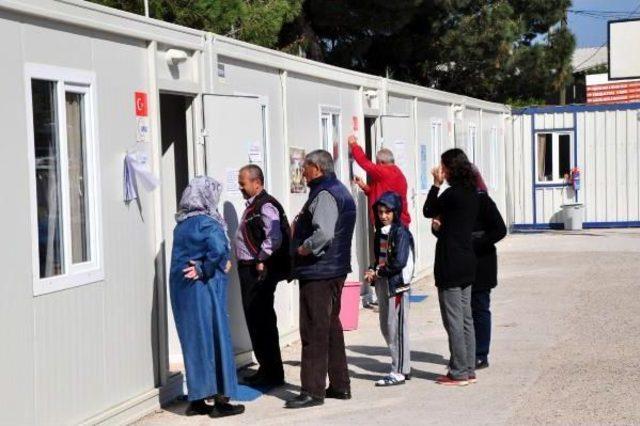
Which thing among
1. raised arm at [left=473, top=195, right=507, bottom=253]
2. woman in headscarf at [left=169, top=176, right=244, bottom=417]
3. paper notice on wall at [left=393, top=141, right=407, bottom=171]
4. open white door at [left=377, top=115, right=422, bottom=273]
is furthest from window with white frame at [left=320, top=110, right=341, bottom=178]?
woman in headscarf at [left=169, top=176, right=244, bottom=417]

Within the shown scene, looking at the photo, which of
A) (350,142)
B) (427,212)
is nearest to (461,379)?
(427,212)

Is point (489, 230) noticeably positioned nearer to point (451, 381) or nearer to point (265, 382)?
point (451, 381)

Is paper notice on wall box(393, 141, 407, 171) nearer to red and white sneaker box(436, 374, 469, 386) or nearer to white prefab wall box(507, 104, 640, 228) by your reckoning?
red and white sneaker box(436, 374, 469, 386)

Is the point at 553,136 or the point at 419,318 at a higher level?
the point at 553,136

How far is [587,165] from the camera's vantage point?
1019 inches

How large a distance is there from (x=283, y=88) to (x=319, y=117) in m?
1.29

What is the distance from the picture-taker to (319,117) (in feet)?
40.4

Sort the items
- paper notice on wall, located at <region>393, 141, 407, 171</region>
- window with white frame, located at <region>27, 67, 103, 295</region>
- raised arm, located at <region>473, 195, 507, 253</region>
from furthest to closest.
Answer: paper notice on wall, located at <region>393, 141, 407, 171</region> < raised arm, located at <region>473, 195, 507, 253</region> < window with white frame, located at <region>27, 67, 103, 295</region>

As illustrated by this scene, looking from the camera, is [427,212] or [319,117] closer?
[427,212]

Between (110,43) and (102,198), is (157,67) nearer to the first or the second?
(110,43)

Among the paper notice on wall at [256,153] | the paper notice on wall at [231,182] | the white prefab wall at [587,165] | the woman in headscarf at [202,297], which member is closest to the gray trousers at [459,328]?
the woman in headscarf at [202,297]

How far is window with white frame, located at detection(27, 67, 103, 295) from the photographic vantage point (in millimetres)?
6691

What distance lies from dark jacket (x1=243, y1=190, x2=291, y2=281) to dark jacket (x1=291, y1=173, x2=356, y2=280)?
2.08ft

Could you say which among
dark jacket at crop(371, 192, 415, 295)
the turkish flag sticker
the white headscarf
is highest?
the turkish flag sticker
